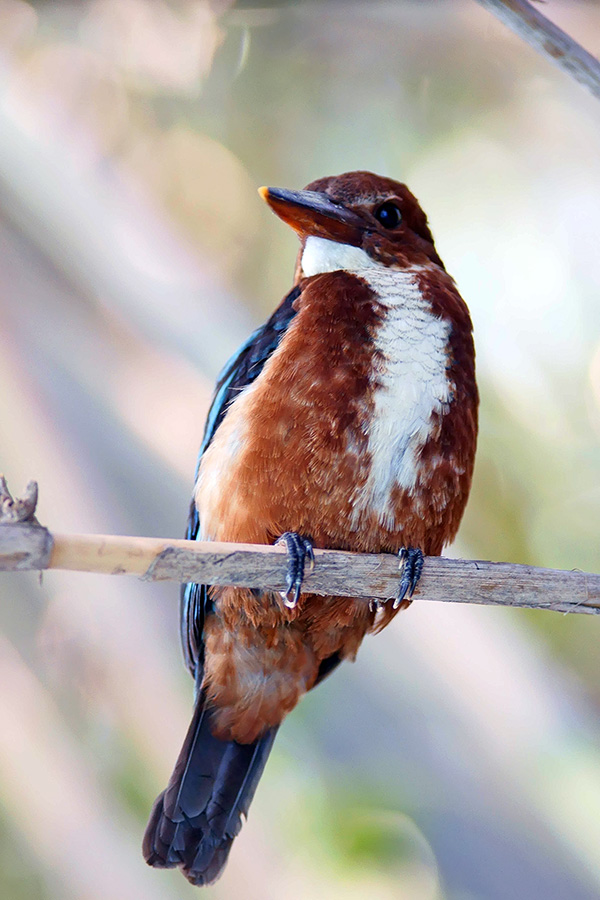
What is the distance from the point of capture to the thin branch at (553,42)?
110 cm

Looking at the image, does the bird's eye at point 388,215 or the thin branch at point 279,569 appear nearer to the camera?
the thin branch at point 279,569

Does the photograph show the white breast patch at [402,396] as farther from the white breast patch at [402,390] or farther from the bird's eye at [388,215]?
the bird's eye at [388,215]

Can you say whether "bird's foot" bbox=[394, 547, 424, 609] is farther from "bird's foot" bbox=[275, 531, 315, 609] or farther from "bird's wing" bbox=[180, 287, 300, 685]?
"bird's wing" bbox=[180, 287, 300, 685]

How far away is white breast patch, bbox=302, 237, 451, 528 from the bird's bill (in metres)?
0.08

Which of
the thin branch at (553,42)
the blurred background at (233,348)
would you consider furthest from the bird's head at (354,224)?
the blurred background at (233,348)

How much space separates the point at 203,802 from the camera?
3.90 feet

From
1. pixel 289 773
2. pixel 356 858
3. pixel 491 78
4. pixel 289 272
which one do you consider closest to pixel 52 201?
pixel 289 272

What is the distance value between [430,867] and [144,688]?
63cm

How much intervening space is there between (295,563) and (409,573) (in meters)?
0.16

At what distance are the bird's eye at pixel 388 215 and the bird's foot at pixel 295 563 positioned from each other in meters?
0.49

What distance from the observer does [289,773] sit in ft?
5.33

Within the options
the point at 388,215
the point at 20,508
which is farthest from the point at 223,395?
the point at 20,508

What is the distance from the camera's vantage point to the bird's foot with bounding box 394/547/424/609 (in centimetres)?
→ 102

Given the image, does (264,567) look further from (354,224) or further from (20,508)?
(354,224)
